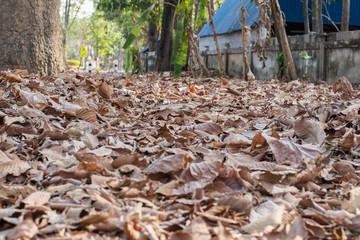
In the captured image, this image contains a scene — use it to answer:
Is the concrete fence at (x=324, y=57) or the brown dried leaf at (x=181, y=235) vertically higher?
the concrete fence at (x=324, y=57)

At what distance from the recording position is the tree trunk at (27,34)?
595 centimetres

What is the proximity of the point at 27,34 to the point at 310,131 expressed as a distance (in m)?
4.44

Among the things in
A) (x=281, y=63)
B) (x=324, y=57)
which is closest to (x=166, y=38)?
(x=281, y=63)

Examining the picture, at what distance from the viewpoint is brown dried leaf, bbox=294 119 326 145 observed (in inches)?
111

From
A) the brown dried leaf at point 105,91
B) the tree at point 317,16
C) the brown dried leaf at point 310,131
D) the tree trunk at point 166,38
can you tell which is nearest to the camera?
the brown dried leaf at point 310,131

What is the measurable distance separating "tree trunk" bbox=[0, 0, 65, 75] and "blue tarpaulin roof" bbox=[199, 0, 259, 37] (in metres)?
9.59

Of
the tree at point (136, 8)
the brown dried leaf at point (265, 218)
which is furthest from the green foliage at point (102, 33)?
the brown dried leaf at point (265, 218)

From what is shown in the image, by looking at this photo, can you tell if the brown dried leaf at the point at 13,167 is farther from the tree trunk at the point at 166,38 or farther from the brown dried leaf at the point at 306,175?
the tree trunk at the point at 166,38

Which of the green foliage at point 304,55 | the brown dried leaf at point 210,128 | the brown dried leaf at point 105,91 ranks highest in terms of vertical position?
the green foliage at point 304,55

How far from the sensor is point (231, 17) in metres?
18.4

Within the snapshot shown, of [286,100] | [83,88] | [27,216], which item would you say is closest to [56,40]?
[83,88]

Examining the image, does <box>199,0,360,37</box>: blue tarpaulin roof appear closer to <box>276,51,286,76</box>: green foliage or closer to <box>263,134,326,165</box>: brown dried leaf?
<box>276,51,286,76</box>: green foliage

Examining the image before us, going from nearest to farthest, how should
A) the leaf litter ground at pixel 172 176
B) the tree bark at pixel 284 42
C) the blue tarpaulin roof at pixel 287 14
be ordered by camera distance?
the leaf litter ground at pixel 172 176, the tree bark at pixel 284 42, the blue tarpaulin roof at pixel 287 14

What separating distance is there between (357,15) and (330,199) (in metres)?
16.9
